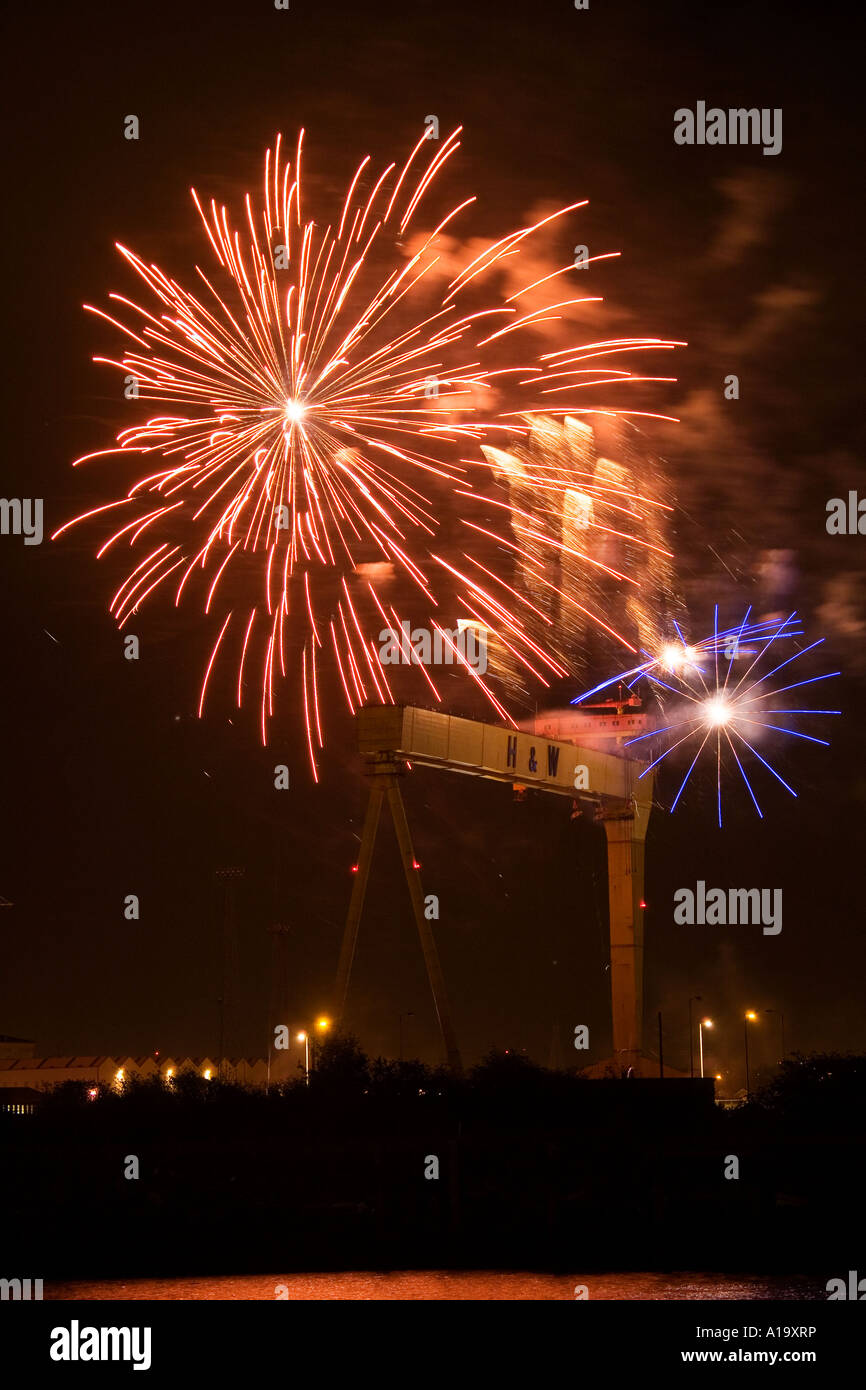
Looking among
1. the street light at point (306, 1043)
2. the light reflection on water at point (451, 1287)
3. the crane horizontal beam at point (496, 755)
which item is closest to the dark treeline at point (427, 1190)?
the light reflection on water at point (451, 1287)

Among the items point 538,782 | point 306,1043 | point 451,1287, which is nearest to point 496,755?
point 538,782

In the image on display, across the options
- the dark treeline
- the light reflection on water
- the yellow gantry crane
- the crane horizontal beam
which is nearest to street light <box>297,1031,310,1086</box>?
the yellow gantry crane

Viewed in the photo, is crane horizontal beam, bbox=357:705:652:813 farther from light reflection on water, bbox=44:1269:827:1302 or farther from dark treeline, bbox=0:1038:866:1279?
light reflection on water, bbox=44:1269:827:1302

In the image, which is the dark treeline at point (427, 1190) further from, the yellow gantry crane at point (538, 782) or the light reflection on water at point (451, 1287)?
the yellow gantry crane at point (538, 782)

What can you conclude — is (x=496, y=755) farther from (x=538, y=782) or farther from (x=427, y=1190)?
(x=427, y=1190)

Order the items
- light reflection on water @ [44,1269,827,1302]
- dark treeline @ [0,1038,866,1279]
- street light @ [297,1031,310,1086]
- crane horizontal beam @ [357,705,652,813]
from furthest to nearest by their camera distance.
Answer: street light @ [297,1031,310,1086], crane horizontal beam @ [357,705,652,813], dark treeline @ [0,1038,866,1279], light reflection on water @ [44,1269,827,1302]

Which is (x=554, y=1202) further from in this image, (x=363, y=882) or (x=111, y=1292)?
(x=363, y=882)
